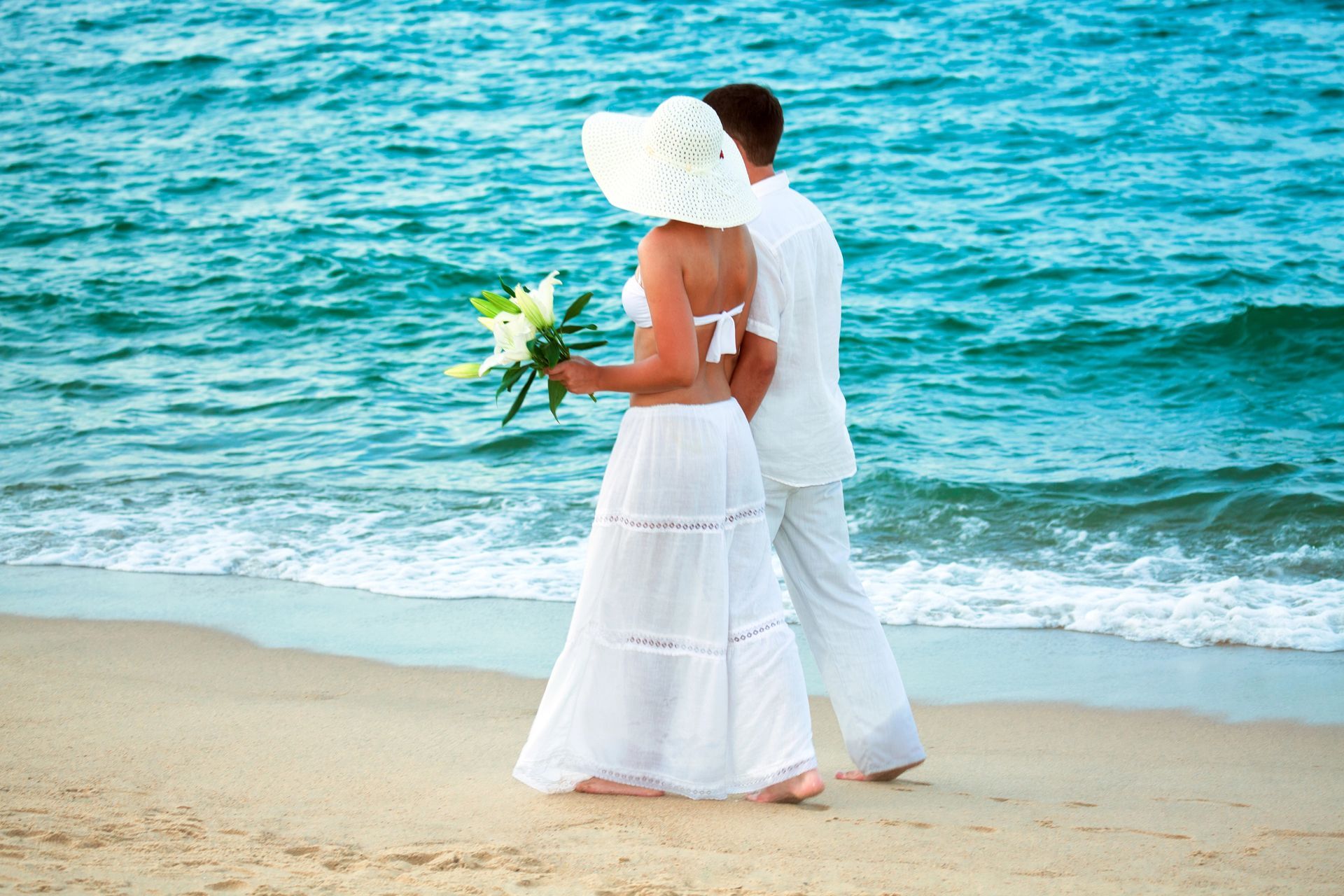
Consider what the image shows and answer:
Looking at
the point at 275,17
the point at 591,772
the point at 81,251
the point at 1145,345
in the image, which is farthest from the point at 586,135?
the point at 275,17

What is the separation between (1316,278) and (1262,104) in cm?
441

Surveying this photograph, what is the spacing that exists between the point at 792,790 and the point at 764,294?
127 centimetres

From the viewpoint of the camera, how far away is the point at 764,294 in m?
3.23

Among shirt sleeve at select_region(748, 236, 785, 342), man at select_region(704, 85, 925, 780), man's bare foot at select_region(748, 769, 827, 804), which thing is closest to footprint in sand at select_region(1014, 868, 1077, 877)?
man's bare foot at select_region(748, 769, 827, 804)

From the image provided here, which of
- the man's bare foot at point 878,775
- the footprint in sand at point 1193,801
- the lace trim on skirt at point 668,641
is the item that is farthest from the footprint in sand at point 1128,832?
the lace trim on skirt at point 668,641

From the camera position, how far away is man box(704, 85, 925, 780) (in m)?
3.25

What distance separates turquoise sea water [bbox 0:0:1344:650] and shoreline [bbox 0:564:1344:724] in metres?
0.17

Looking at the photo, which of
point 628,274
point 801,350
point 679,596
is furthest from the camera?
point 628,274

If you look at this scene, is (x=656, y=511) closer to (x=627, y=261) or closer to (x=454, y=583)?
(x=454, y=583)

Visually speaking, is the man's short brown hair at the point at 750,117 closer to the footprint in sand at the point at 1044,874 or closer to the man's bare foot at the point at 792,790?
the man's bare foot at the point at 792,790

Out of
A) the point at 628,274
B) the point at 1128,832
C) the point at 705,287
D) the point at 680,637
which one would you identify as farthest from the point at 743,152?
the point at 628,274

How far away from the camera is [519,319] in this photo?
122 inches

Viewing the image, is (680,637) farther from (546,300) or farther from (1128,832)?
(1128,832)

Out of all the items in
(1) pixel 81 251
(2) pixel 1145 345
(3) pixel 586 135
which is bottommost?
(2) pixel 1145 345
